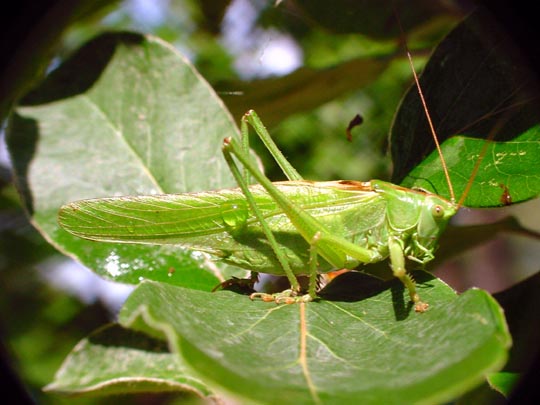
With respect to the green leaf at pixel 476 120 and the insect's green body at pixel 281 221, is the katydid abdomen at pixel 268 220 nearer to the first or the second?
the insect's green body at pixel 281 221

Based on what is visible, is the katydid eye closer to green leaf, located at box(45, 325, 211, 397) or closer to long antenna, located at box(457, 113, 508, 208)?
long antenna, located at box(457, 113, 508, 208)

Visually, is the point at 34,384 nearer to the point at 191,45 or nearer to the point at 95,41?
the point at 95,41

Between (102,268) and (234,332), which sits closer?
(234,332)

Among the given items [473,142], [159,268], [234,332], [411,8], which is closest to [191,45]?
[411,8]

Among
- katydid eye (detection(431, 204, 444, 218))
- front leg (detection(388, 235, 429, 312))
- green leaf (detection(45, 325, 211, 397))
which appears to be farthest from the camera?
katydid eye (detection(431, 204, 444, 218))

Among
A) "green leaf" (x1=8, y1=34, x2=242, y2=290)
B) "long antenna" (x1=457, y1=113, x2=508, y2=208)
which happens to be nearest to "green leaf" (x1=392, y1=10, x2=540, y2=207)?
"long antenna" (x1=457, y1=113, x2=508, y2=208)

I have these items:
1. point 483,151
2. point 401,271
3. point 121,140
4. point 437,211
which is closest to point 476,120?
point 483,151

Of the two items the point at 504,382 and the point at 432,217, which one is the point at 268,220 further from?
the point at 504,382
